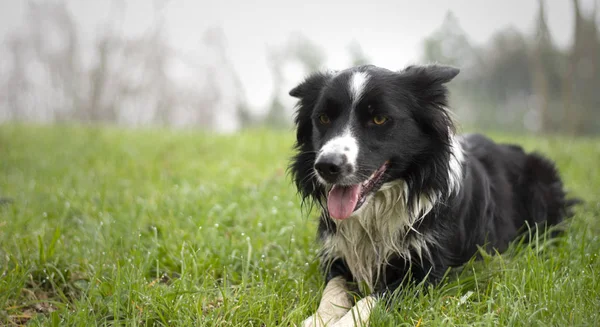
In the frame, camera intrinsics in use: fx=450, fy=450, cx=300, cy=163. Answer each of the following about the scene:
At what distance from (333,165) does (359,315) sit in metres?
0.79

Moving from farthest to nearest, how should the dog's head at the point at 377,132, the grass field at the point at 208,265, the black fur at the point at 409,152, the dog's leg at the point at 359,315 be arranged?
the black fur at the point at 409,152 → the dog's head at the point at 377,132 → the grass field at the point at 208,265 → the dog's leg at the point at 359,315

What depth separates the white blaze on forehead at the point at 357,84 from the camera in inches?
106

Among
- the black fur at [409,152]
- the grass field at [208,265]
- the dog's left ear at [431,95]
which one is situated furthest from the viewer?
the dog's left ear at [431,95]

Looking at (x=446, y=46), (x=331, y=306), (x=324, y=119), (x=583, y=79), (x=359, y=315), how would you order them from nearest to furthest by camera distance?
(x=359, y=315)
(x=331, y=306)
(x=324, y=119)
(x=446, y=46)
(x=583, y=79)

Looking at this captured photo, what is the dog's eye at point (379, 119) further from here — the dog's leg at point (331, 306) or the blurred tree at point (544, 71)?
Answer: the blurred tree at point (544, 71)

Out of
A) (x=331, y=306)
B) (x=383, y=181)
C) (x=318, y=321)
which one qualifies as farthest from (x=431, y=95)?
(x=318, y=321)

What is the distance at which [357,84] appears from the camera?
2.73 metres

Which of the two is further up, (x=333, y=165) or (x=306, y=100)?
(x=306, y=100)

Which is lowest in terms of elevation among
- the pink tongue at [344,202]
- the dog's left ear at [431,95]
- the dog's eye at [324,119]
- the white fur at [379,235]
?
the white fur at [379,235]

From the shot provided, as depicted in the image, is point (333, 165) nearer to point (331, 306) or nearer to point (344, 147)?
point (344, 147)

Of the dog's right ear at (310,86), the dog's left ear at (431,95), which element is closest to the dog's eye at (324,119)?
the dog's right ear at (310,86)

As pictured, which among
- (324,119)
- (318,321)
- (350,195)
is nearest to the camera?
(318,321)

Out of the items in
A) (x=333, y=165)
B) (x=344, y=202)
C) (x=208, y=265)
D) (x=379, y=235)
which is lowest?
(x=208, y=265)

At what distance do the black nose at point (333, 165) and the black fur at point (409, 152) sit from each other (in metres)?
0.11
